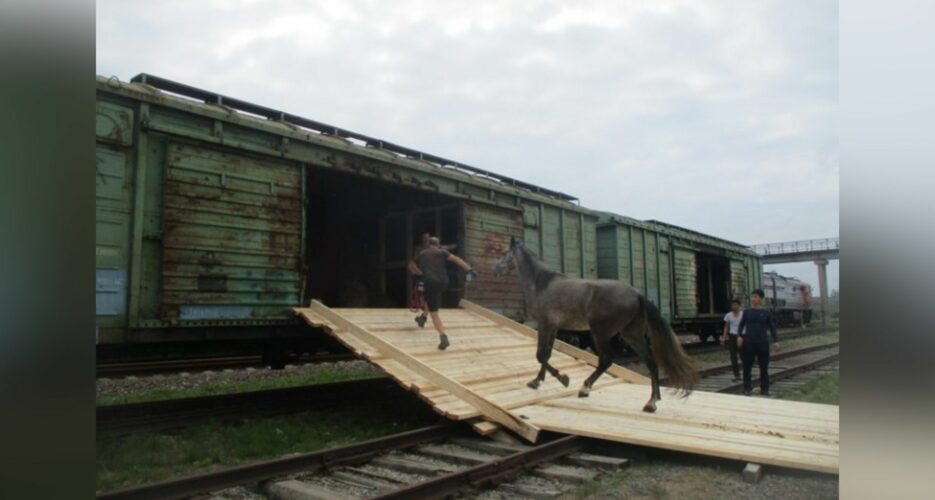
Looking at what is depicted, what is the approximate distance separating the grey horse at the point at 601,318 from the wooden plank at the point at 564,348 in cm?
151

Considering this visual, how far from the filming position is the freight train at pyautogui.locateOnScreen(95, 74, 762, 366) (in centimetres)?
594

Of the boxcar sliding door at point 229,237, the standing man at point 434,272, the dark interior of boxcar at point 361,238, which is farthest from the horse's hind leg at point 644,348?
the dark interior of boxcar at point 361,238

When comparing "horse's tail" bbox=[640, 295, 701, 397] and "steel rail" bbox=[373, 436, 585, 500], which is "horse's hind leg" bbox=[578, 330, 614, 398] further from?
"steel rail" bbox=[373, 436, 585, 500]

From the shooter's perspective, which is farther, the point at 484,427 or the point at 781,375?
the point at 781,375

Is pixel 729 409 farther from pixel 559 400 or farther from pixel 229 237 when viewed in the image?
pixel 229 237

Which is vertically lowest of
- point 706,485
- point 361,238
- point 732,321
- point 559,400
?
point 706,485

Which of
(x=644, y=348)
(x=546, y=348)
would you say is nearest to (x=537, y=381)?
(x=546, y=348)

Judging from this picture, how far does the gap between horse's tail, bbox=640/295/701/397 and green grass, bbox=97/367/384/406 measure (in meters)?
6.56

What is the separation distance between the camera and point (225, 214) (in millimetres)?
6703

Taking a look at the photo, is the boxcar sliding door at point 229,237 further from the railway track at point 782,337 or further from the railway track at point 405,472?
the railway track at point 782,337

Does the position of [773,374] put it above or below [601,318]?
below

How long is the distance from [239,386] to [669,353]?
7.67 meters

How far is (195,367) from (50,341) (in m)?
8.13

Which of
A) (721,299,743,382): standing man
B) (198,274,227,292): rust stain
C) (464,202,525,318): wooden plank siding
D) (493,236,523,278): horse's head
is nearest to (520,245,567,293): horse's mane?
(493,236,523,278): horse's head
